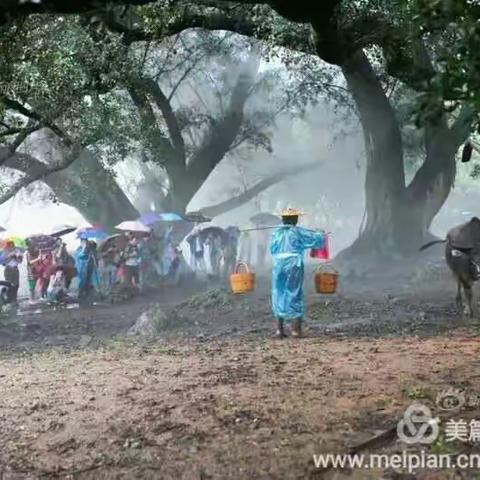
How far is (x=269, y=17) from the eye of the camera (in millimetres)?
11648

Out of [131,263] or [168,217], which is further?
[168,217]

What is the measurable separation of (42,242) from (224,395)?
41.5 feet

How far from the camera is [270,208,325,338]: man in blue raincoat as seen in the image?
9461 mm

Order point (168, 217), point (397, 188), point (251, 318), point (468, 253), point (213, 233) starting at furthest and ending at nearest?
1. point (213, 233)
2. point (168, 217)
3. point (397, 188)
4. point (251, 318)
5. point (468, 253)

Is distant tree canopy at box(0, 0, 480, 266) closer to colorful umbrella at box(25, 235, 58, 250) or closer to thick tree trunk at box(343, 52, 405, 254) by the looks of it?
thick tree trunk at box(343, 52, 405, 254)

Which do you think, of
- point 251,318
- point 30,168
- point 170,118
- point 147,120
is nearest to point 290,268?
point 251,318

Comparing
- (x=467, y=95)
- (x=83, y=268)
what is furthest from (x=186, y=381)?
(x=83, y=268)

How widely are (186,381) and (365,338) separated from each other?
3.17 m

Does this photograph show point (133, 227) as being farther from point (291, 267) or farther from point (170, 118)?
point (291, 267)

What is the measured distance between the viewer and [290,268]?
31.2 ft

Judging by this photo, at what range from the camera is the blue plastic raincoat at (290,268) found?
9.46m

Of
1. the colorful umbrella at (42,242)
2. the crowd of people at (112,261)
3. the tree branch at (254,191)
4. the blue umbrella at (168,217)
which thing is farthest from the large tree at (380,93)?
the tree branch at (254,191)

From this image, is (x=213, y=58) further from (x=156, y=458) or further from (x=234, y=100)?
(x=156, y=458)

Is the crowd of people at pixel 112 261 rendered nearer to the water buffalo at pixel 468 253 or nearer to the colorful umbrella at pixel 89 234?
the colorful umbrella at pixel 89 234
